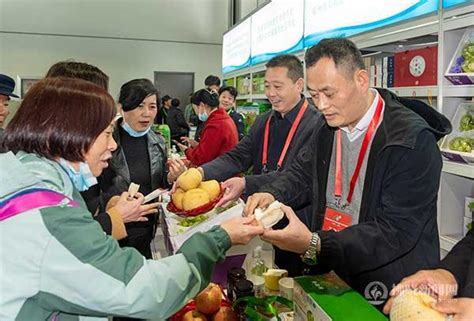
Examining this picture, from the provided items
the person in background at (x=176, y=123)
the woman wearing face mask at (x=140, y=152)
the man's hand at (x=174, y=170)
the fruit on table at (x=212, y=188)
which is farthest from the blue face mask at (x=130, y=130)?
the person in background at (x=176, y=123)

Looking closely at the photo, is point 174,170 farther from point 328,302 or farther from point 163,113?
point 163,113

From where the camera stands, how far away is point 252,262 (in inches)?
67.9

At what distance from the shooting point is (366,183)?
1.54 metres

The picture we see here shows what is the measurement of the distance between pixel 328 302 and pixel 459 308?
33cm

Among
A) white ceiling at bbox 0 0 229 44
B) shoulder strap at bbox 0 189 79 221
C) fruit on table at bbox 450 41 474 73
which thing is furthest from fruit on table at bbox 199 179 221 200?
white ceiling at bbox 0 0 229 44

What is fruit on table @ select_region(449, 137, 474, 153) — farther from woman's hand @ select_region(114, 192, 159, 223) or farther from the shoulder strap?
the shoulder strap

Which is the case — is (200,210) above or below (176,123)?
below

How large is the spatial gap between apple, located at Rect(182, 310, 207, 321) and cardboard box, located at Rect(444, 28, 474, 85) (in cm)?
180

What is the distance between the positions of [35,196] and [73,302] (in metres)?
0.24

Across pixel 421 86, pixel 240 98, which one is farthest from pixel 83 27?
pixel 421 86

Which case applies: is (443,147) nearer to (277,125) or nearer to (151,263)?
(277,125)

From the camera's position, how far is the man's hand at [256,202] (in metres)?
1.61

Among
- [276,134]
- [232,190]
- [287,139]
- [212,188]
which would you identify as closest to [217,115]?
[276,134]

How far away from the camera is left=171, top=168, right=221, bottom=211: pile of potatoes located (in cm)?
194
